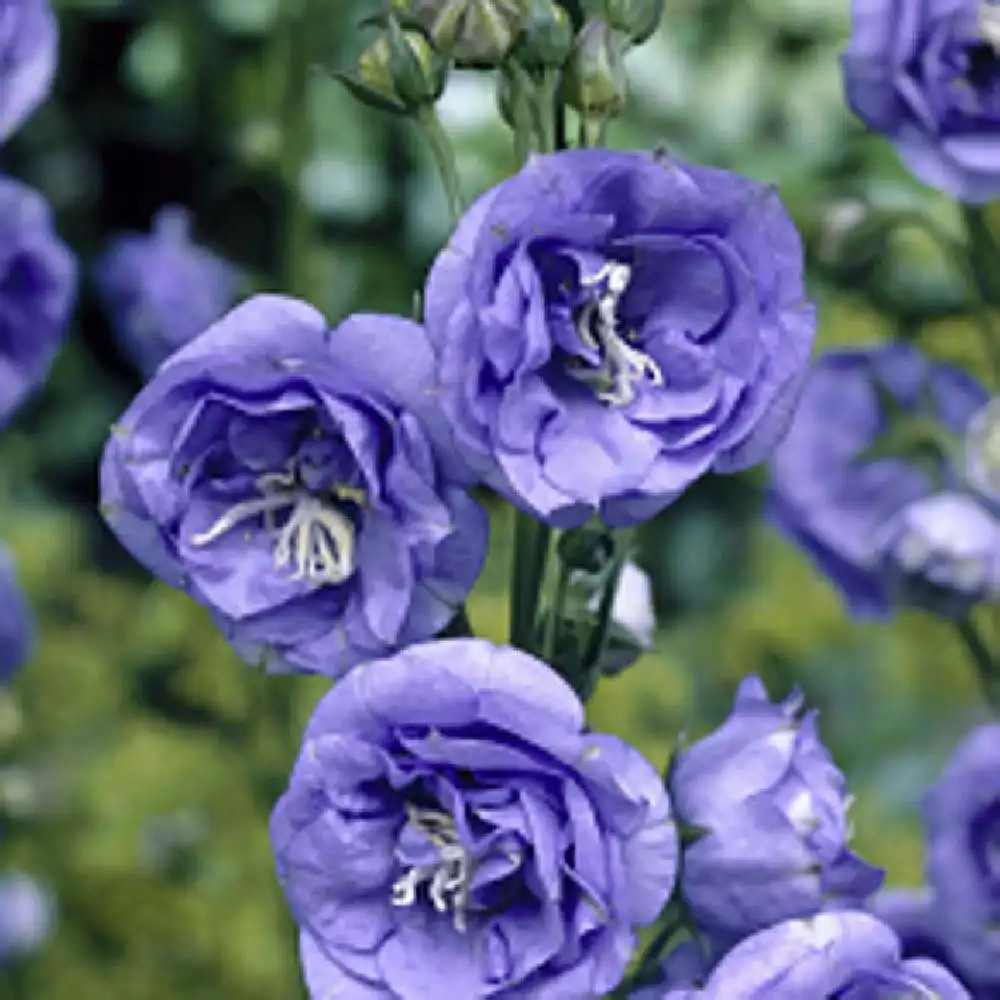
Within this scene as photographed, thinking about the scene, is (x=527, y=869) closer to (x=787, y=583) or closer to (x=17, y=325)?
(x=17, y=325)

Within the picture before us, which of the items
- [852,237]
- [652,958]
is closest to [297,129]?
[852,237]

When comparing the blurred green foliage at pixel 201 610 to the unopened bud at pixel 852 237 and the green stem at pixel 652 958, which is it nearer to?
the unopened bud at pixel 852 237

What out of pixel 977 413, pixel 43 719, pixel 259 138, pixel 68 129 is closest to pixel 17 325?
pixel 259 138

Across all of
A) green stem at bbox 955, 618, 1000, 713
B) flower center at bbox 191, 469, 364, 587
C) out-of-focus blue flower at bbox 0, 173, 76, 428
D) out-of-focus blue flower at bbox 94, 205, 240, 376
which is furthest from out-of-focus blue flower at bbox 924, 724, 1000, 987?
out-of-focus blue flower at bbox 94, 205, 240, 376

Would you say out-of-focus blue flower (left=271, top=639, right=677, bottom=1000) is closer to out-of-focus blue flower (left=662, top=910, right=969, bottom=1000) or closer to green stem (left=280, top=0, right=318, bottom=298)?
out-of-focus blue flower (left=662, top=910, right=969, bottom=1000)

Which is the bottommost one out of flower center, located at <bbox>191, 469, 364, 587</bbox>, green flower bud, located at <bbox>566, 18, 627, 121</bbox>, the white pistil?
flower center, located at <bbox>191, 469, 364, 587</bbox>

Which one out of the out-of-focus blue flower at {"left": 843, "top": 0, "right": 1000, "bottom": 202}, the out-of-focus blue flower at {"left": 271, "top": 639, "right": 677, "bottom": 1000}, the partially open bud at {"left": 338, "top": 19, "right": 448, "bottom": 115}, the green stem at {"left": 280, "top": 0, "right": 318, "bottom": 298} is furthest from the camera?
the green stem at {"left": 280, "top": 0, "right": 318, "bottom": 298}
